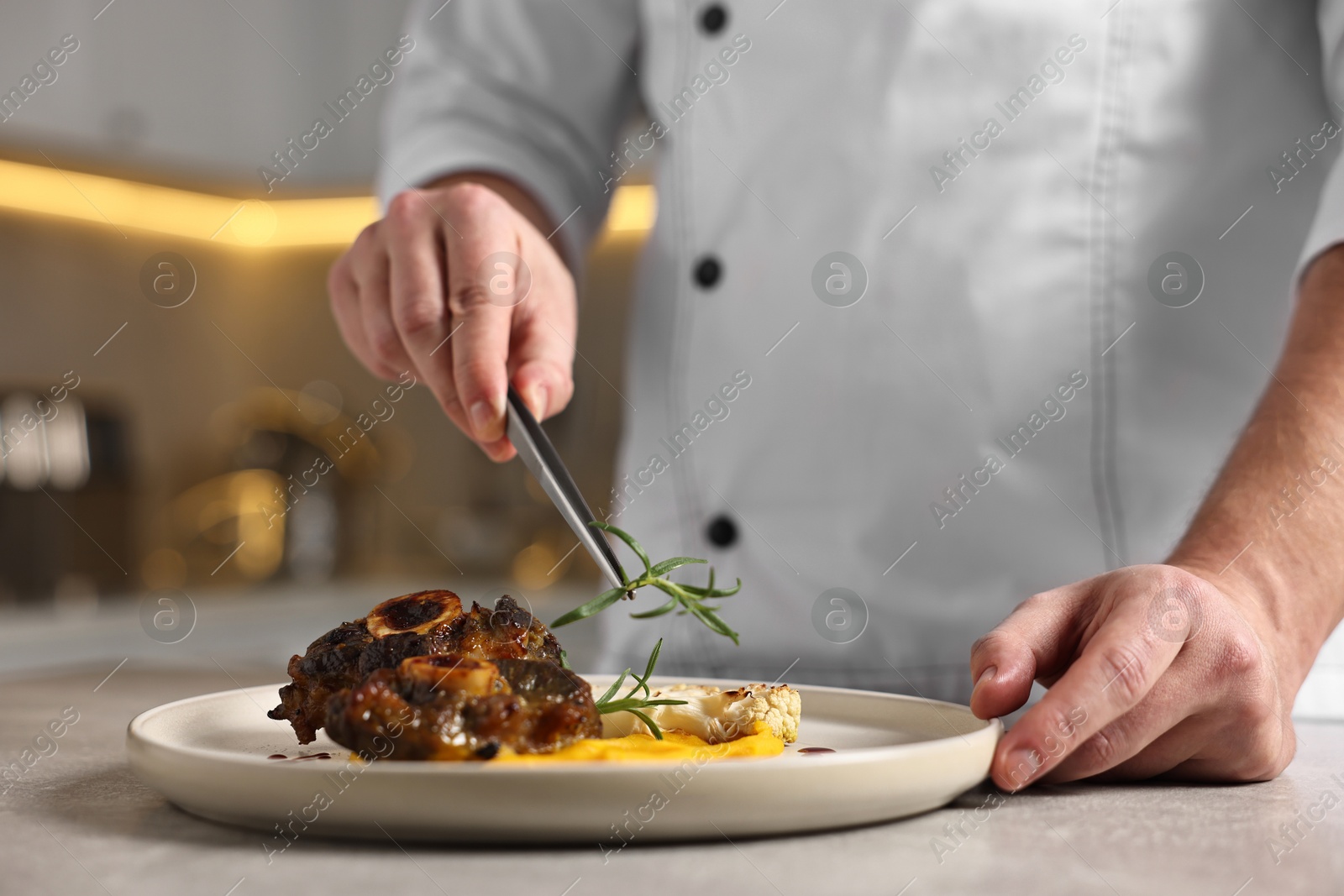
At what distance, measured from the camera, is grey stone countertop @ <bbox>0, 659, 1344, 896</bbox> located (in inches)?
17.8

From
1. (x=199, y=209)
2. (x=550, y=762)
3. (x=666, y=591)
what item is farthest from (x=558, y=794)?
(x=199, y=209)

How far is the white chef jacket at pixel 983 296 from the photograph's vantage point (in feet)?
3.48

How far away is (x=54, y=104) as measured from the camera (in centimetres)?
272

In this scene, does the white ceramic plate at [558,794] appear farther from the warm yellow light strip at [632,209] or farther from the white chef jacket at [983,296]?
the warm yellow light strip at [632,209]

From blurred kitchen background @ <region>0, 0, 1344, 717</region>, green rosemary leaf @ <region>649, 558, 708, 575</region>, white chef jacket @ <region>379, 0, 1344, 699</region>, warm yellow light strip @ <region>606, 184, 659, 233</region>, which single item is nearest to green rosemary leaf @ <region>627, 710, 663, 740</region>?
green rosemary leaf @ <region>649, 558, 708, 575</region>

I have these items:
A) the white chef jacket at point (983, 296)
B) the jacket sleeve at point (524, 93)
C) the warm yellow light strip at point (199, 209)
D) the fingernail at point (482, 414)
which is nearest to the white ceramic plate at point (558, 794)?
the fingernail at point (482, 414)

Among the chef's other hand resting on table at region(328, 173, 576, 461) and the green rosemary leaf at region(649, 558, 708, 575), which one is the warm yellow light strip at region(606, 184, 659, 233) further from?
the green rosemary leaf at region(649, 558, 708, 575)

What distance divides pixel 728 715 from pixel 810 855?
18cm

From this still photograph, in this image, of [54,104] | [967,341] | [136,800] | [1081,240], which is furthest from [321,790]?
[54,104]

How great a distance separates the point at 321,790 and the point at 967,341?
2.48 feet

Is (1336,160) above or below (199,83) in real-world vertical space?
below

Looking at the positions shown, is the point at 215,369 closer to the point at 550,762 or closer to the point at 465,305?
the point at 465,305

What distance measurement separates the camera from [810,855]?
494 millimetres

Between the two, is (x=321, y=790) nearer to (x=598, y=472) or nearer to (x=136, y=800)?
(x=136, y=800)
